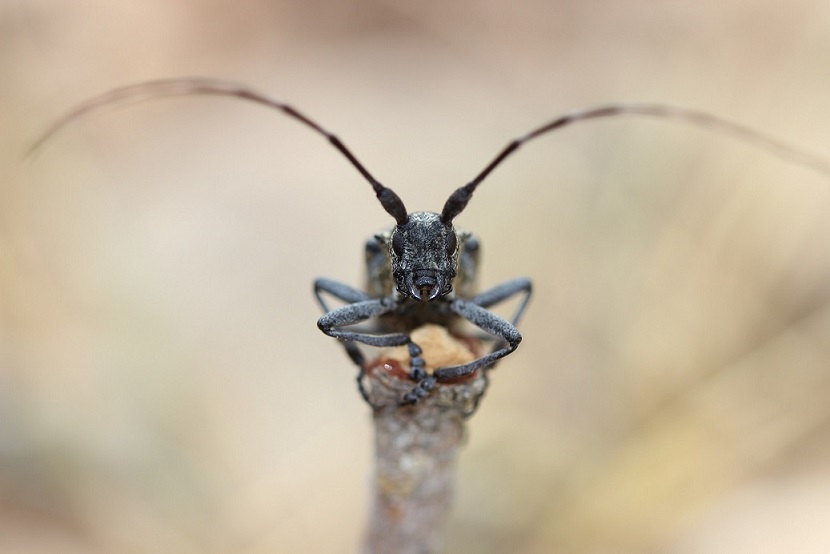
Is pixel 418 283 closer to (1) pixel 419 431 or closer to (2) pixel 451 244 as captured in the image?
(2) pixel 451 244

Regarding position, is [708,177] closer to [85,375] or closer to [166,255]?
[166,255]

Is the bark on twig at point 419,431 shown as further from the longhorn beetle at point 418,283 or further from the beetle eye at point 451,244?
the beetle eye at point 451,244

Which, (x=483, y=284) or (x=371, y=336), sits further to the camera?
(x=483, y=284)

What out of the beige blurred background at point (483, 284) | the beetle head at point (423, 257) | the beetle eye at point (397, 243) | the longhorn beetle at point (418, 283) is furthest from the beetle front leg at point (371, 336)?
the beige blurred background at point (483, 284)

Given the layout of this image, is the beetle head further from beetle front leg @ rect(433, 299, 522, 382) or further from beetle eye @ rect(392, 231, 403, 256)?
beetle front leg @ rect(433, 299, 522, 382)

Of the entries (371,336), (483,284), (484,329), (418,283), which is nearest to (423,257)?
(418,283)

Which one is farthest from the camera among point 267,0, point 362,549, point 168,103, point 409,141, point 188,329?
point 267,0

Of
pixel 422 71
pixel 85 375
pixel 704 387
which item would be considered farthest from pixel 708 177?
pixel 85 375
